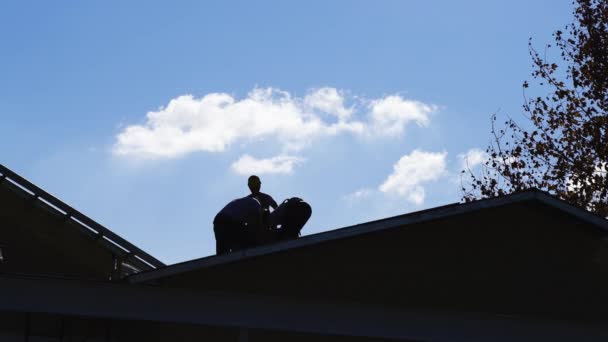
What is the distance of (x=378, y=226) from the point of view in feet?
33.7

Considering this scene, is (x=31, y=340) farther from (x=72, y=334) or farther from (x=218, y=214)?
(x=218, y=214)

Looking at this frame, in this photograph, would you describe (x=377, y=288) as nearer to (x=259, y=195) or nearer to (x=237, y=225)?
(x=237, y=225)

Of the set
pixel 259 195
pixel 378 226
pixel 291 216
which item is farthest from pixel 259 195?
pixel 378 226

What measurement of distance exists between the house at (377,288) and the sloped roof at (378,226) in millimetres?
13

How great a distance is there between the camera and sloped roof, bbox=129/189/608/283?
948cm

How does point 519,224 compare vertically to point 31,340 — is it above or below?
above

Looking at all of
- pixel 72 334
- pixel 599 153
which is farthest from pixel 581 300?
pixel 599 153

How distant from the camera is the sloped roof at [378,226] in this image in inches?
373

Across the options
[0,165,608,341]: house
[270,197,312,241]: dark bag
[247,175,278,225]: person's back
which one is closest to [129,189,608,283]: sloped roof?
[0,165,608,341]: house

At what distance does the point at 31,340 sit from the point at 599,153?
1788 centimetres

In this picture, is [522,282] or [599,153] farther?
[599,153]

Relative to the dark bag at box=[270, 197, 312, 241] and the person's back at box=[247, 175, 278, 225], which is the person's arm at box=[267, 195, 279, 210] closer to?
the person's back at box=[247, 175, 278, 225]

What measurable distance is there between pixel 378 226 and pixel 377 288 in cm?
73

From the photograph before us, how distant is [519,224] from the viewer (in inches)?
444
